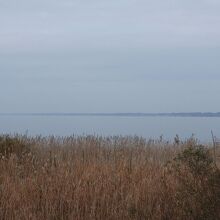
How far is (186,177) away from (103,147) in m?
6.36

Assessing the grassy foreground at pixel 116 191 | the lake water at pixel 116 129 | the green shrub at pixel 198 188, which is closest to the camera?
the green shrub at pixel 198 188

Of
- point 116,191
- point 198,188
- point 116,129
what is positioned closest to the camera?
point 198,188

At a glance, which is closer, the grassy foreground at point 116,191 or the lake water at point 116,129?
the grassy foreground at point 116,191

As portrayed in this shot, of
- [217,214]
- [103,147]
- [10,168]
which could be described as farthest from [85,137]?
[217,214]

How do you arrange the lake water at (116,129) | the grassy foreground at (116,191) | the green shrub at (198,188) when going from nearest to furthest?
the green shrub at (198,188), the grassy foreground at (116,191), the lake water at (116,129)

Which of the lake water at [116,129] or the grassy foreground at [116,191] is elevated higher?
the lake water at [116,129]

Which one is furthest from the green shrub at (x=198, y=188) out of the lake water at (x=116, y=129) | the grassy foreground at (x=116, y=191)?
the lake water at (x=116, y=129)

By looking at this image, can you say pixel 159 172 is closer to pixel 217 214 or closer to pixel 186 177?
pixel 186 177

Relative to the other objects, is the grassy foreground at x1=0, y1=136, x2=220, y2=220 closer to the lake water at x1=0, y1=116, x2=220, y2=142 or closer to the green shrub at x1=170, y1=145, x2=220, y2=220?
the green shrub at x1=170, y1=145, x2=220, y2=220

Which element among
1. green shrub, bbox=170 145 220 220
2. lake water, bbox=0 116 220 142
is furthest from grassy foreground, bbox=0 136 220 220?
lake water, bbox=0 116 220 142

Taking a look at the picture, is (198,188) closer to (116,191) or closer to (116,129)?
(116,191)

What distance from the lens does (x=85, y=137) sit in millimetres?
14719

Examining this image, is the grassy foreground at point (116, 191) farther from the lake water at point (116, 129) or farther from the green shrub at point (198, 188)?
the lake water at point (116, 129)

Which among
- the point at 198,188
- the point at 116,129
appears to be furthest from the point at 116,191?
the point at 116,129
